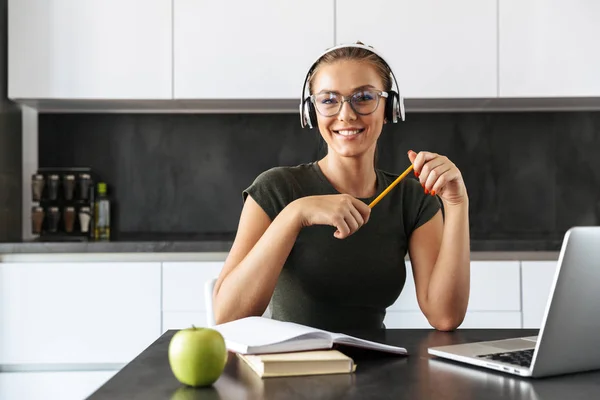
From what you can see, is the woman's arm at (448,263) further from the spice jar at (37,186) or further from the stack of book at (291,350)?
the spice jar at (37,186)

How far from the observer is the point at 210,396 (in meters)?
0.97

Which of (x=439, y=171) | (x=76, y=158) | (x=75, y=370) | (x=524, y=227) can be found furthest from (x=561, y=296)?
(x=76, y=158)

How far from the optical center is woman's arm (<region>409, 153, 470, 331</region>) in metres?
1.53

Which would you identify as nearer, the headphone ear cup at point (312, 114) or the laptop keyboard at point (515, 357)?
the laptop keyboard at point (515, 357)

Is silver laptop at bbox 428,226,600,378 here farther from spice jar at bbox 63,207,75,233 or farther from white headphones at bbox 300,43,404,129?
spice jar at bbox 63,207,75,233

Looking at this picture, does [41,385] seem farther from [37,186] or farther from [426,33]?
[426,33]

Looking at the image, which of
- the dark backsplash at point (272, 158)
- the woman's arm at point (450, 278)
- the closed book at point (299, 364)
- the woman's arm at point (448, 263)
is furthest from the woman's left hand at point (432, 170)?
the dark backsplash at point (272, 158)

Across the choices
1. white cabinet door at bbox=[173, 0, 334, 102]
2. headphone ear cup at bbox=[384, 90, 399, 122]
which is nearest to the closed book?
headphone ear cup at bbox=[384, 90, 399, 122]

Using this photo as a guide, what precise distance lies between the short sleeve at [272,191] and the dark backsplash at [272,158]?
1787mm

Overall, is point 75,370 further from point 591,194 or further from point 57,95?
point 591,194

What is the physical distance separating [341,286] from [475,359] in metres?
0.58

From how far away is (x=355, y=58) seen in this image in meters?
1.73

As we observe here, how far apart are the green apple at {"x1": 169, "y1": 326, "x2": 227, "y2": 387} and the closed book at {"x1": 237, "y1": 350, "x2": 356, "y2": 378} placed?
Result: 71 mm

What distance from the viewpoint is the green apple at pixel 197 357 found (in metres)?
1.00
